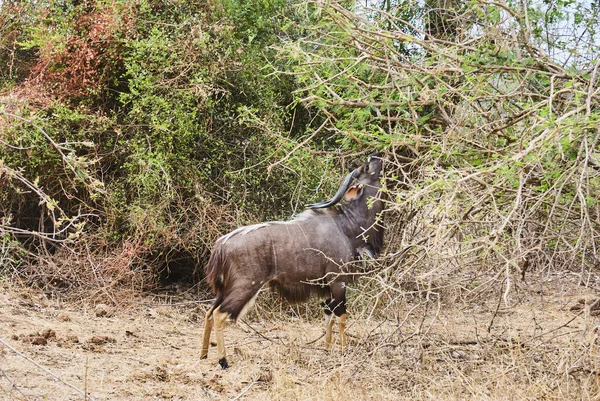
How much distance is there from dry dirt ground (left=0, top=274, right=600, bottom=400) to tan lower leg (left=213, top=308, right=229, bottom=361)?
0.13 metres

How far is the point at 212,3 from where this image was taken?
29.7ft

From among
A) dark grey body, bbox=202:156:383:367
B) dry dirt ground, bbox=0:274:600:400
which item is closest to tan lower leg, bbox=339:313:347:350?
dark grey body, bbox=202:156:383:367

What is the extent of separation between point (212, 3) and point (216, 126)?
1484 millimetres

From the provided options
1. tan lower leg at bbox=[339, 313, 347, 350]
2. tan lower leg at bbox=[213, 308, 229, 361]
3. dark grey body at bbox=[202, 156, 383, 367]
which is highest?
dark grey body at bbox=[202, 156, 383, 367]

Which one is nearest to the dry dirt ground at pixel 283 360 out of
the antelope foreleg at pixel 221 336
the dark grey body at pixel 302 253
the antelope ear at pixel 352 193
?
the antelope foreleg at pixel 221 336

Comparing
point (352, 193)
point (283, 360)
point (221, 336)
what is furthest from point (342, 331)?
point (352, 193)

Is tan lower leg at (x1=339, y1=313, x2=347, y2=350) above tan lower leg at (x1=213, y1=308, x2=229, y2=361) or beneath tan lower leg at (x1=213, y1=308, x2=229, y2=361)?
beneath

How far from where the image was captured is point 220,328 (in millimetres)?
6121

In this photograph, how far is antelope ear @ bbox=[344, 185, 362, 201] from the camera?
276 inches

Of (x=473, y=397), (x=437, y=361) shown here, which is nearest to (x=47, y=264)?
(x=437, y=361)

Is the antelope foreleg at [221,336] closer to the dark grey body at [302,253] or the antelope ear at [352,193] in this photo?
the dark grey body at [302,253]

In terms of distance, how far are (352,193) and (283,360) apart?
1.68 meters

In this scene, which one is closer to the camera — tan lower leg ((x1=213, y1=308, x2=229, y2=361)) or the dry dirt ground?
the dry dirt ground

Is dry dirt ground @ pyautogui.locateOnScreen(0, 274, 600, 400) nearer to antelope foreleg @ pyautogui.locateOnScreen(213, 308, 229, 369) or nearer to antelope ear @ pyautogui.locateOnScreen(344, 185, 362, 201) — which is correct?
antelope foreleg @ pyautogui.locateOnScreen(213, 308, 229, 369)
